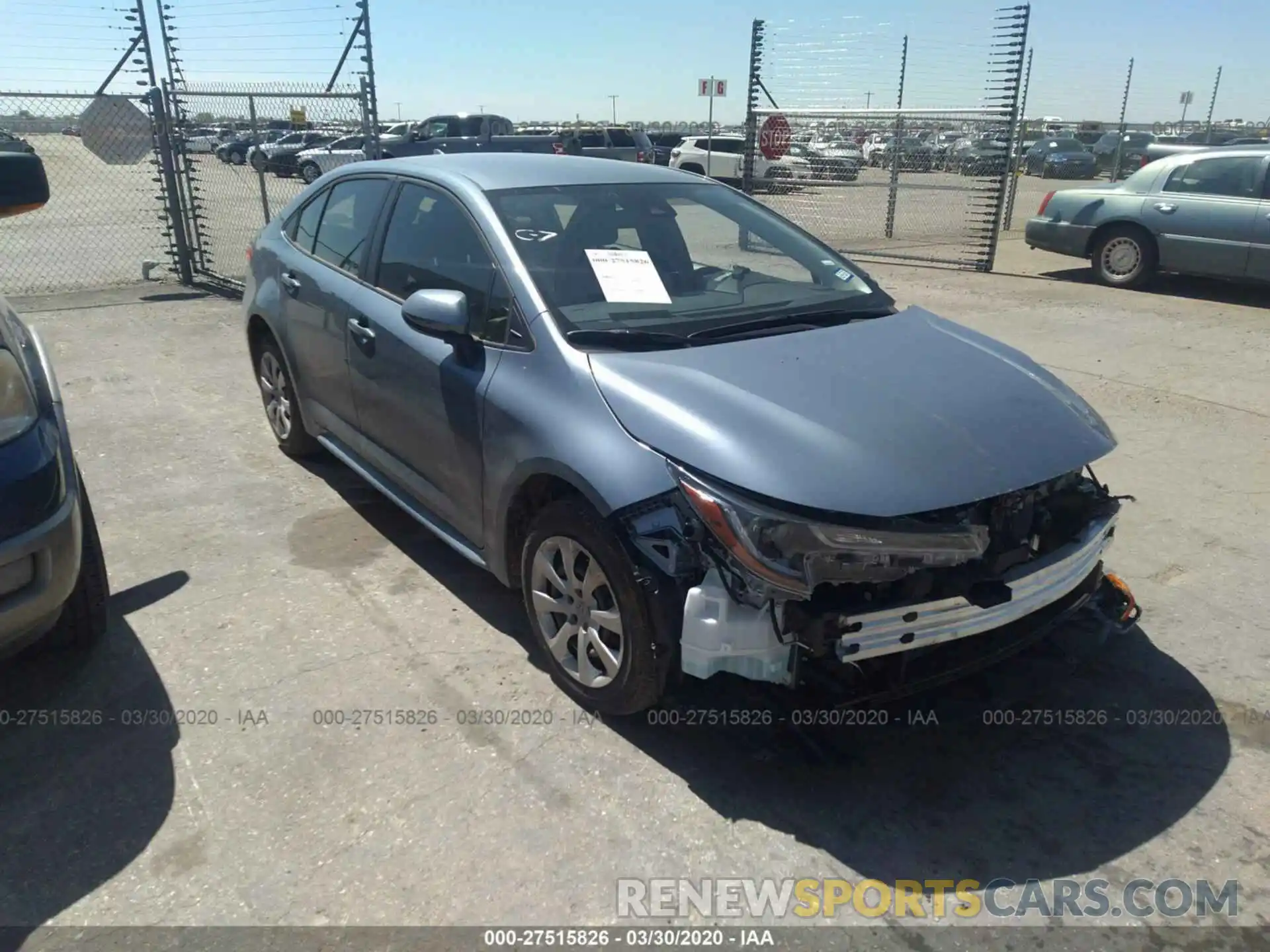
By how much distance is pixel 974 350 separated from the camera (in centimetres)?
338

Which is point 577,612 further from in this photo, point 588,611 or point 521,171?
point 521,171

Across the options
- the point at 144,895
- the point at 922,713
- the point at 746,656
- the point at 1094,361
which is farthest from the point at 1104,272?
the point at 144,895

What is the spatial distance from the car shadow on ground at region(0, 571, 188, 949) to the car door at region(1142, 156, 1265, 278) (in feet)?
35.4

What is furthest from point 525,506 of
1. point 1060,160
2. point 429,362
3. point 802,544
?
point 1060,160

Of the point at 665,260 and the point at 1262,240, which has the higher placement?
the point at 665,260

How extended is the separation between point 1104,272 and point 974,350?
9.24 meters

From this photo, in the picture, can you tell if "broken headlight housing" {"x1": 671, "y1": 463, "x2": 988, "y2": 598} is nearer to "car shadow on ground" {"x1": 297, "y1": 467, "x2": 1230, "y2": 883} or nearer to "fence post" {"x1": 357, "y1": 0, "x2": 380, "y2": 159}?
"car shadow on ground" {"x1": 297, "y1": 467, "x2": 1230, "y2": 883}

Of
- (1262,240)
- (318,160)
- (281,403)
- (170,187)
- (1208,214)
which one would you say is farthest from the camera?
(318,160)

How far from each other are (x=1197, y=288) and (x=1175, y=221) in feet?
3.60

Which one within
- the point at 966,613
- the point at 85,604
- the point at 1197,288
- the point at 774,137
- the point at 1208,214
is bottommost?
the point at 1197,288

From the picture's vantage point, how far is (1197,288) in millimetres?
11023

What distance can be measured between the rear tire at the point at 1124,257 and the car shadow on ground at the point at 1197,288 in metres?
0.19

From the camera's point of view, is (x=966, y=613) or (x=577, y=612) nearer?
(x=966, y=613)

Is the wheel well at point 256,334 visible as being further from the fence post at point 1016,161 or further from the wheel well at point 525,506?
the fence post at point 1016,161
